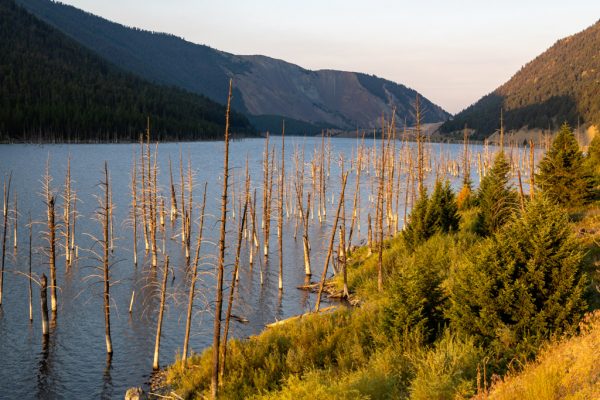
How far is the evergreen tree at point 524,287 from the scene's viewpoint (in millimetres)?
14805

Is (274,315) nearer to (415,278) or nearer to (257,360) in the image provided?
(257,360)

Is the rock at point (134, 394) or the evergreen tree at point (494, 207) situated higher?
the evergreen tree at point (494, 207)

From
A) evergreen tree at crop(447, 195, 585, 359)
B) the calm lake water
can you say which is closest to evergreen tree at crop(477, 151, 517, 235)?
the calm lake water

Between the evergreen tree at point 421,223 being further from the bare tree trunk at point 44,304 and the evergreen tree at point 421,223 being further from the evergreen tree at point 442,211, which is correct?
the bare tree trunk at point 44,304

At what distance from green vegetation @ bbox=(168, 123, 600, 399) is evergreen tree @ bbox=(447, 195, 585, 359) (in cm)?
3

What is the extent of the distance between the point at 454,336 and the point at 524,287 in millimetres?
2766

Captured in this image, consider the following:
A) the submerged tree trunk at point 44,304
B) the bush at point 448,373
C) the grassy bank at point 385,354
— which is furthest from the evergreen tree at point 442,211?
the submerged tree trunk at point 44,304

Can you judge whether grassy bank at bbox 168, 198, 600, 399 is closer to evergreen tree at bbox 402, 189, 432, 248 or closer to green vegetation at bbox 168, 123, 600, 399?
green vegetation at bbox 168, 123, 600, 399

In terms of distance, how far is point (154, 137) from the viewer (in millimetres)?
177375

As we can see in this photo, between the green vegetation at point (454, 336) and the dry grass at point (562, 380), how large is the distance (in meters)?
0.04

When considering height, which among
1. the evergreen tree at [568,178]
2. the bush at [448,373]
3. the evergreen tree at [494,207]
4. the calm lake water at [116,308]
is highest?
the evergreen tree at [568,178]

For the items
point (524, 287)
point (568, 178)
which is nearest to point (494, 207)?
point (568, 178)

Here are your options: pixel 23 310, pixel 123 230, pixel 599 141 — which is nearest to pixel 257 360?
pixel 23 310

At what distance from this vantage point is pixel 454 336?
53.7 feet
